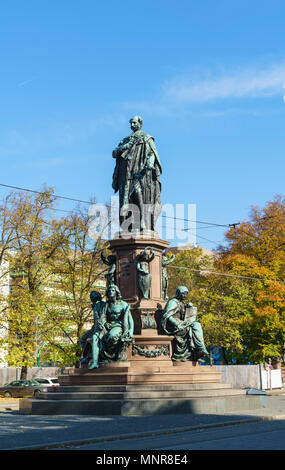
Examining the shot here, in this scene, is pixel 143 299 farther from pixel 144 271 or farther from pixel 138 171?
pixel 138 171

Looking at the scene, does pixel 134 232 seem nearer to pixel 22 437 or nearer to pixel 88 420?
pixel 88 420

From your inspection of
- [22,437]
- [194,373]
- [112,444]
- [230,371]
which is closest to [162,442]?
[112,444]

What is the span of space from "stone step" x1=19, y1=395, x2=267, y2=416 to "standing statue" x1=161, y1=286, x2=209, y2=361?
2229mm

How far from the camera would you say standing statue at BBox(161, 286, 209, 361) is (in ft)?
60.1

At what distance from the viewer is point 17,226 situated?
116 feet

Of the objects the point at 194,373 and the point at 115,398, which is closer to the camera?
the point at 115,398

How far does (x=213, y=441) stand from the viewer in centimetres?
1073

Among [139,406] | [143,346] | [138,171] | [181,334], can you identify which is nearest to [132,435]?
[139,406]

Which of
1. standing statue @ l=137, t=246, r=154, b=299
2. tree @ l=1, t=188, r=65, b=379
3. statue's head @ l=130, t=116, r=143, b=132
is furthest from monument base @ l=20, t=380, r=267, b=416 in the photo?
tree @ l=1, t=188, r=65, b=379

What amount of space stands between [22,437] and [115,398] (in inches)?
188

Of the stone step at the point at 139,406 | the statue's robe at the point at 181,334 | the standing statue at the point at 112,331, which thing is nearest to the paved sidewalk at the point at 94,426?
the stone step at the point at 139,406

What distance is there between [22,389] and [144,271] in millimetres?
A: 20180

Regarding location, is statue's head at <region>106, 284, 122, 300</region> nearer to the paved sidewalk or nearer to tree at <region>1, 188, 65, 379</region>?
the paved sidewalk
